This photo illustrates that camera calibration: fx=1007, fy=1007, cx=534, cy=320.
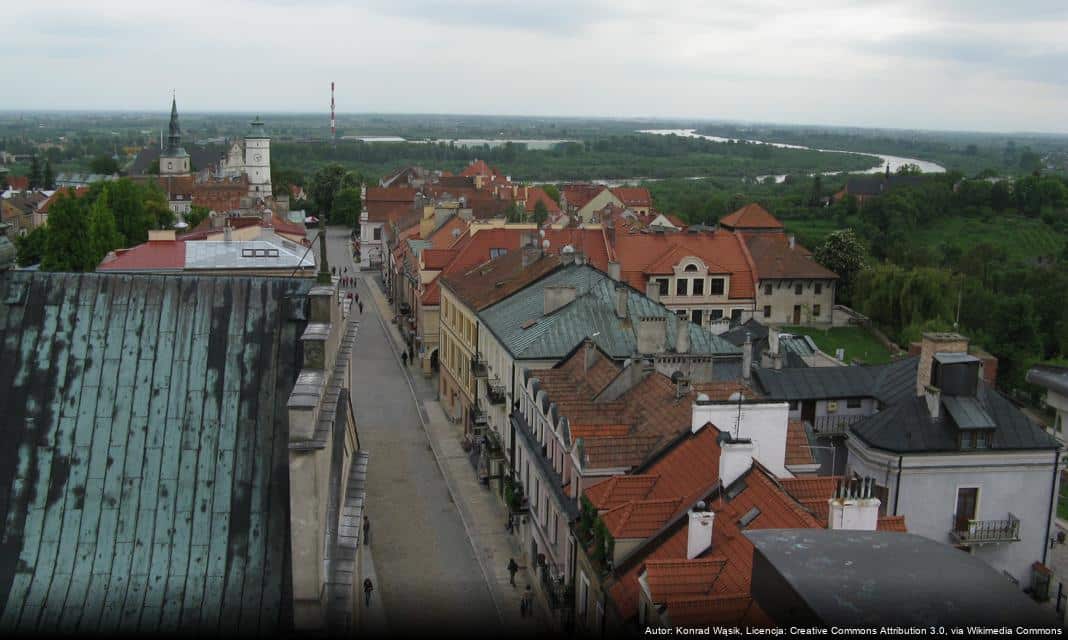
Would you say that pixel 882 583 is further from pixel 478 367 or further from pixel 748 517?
pixel 478 367

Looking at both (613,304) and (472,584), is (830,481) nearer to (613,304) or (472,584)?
(472,584)

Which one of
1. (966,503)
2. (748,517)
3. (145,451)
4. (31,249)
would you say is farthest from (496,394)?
(31,249)

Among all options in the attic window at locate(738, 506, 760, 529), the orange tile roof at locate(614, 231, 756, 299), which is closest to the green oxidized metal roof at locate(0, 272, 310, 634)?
the attic window at locate(738, 506, 760, 529)

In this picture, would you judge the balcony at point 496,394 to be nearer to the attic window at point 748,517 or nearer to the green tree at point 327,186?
the attic window at point 748,517

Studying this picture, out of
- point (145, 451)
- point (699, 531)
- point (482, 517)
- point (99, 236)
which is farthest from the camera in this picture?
point (99, 236)

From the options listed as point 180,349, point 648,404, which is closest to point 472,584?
point 648,404

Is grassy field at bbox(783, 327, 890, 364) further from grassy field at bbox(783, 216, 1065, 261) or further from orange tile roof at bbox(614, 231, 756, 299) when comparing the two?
grassy field at bbox(783, 216, 1065, 261)

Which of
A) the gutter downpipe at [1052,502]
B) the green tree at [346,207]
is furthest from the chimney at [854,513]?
the green tree at [346,207]
